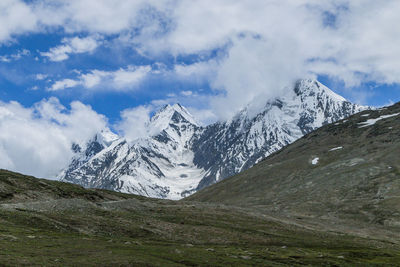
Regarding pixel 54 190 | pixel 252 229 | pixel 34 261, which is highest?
pixel 54 190

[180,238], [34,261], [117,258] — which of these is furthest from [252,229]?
[34,261]

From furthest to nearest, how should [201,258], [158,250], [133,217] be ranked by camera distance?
[133,217]
[158,250]
[201,258]

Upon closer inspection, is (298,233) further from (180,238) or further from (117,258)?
(117,258)

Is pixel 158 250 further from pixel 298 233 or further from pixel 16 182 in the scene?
pixel 16 182

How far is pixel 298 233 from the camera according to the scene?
99.5 metres

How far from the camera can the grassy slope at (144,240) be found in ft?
149

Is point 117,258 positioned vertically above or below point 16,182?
below

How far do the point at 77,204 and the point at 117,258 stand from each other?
49.4 m

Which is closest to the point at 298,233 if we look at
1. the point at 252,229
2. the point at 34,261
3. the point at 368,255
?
the point at 252,229

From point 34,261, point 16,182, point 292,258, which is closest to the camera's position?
point 34,261

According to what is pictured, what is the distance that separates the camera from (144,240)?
66.1 meters

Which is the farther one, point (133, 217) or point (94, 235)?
point (133, 217)

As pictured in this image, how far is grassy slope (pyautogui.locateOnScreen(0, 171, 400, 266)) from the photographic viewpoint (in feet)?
149

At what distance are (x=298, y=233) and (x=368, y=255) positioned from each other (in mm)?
27101
